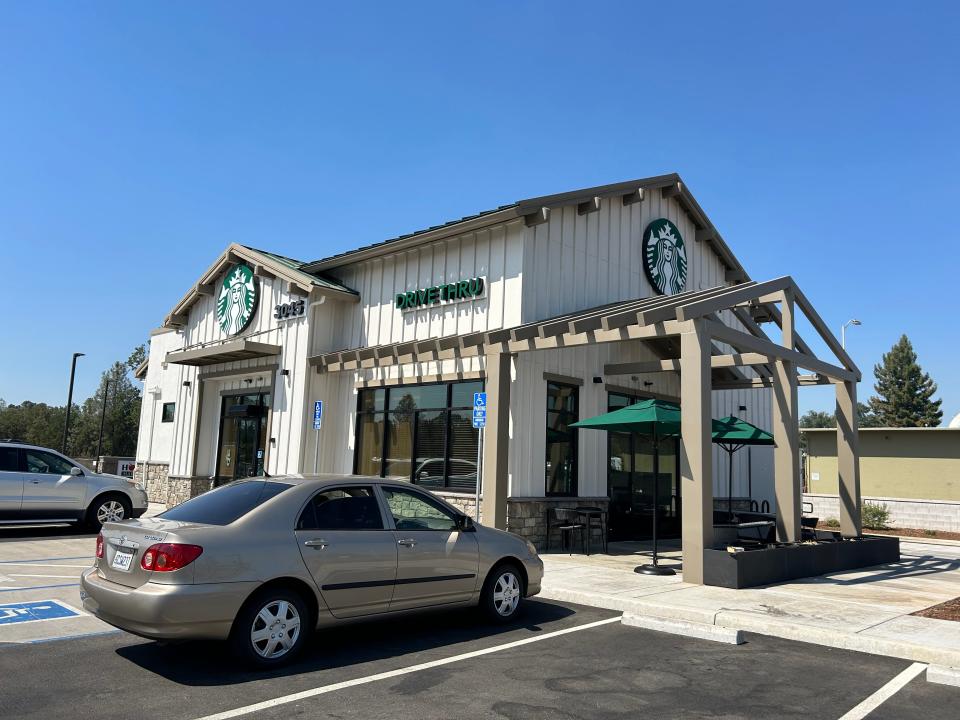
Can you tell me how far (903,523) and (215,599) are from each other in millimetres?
24471

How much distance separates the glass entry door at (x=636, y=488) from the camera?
1572 centimetres

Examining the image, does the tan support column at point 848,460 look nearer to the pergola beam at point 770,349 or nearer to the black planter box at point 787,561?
the pergola beam at point 770,349

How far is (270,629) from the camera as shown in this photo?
5730 millimetres

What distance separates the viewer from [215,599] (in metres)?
5.45

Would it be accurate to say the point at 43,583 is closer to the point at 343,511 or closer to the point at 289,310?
the point at 343,511

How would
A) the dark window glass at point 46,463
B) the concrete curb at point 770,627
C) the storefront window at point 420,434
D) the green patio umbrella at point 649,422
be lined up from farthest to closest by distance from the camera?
the storefront window at point 420,434 → the dark window glass at point 46,463 → the green patio umbrella at point 649,422 → the concrete curb at point 770,627

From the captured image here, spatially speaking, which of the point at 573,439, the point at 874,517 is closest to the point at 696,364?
the point at 573,439

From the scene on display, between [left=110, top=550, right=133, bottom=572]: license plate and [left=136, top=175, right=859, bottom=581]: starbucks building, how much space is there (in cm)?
708

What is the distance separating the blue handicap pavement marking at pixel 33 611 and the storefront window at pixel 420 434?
7.73 m

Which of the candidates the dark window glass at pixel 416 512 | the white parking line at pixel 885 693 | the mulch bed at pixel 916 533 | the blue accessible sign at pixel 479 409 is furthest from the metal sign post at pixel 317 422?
the mulch bed at pixel 916 533

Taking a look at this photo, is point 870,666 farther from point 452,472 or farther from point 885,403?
point 885,403

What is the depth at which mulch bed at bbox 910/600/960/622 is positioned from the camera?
8.07 m

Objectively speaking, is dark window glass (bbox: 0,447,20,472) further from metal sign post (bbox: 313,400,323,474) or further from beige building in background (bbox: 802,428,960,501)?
beige building in background (bbox: 802,428,960,501)

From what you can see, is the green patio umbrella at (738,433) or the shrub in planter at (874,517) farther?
the shrub in planter at (874,517)
